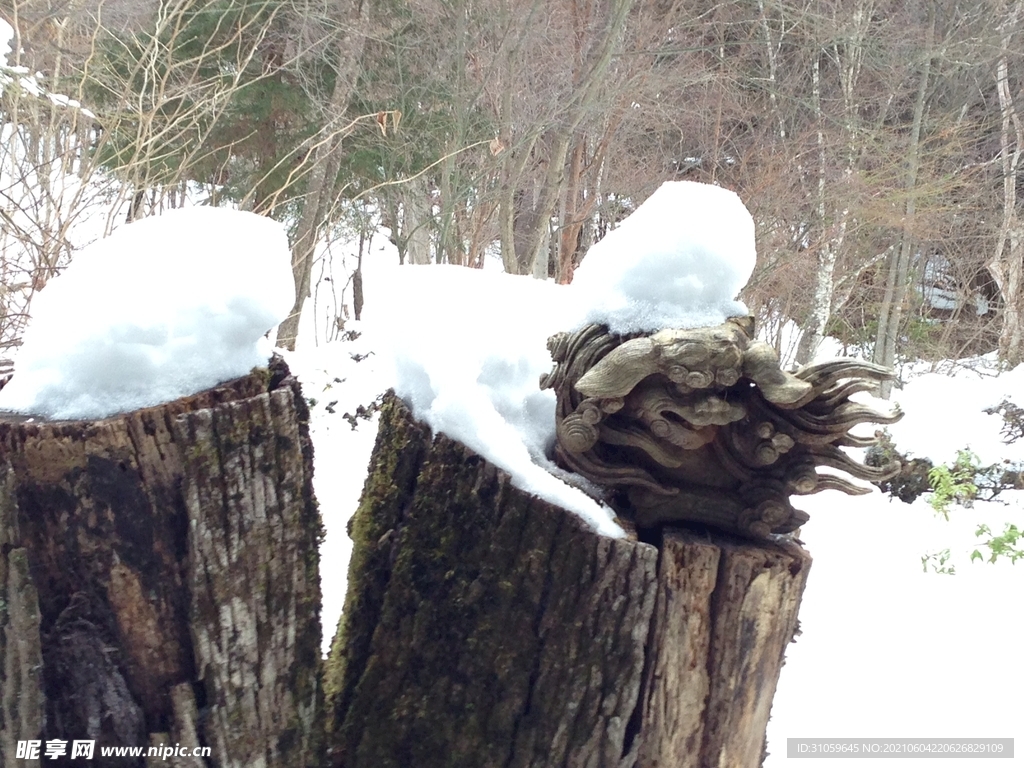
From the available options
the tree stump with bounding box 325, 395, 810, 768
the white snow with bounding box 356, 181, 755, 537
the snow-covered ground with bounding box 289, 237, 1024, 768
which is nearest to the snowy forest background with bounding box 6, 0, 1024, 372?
the snow-covered ground with bounding box 289, 237, 1024, 768

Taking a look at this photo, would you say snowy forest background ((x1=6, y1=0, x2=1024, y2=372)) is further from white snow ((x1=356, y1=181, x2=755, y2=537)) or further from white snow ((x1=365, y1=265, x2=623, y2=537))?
white snow ((x1=356, y1=181, x2=755, y2=537))

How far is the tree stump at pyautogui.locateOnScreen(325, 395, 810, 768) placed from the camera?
984mm

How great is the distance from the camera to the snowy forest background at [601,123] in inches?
159

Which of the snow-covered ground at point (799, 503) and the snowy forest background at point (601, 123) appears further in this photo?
the snowy forest background at point (601, 123)

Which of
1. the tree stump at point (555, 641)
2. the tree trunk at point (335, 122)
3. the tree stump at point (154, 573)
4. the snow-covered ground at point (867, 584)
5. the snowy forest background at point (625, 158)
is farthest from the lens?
the tree trunk at point (335, 122)

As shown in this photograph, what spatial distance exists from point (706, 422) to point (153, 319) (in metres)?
0.69

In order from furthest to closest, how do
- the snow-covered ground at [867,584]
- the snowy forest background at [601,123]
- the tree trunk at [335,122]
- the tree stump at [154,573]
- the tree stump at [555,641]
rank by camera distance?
the tree trunk at [335,122] → the snowy forest background at [601,123] → the snow-covered ground at [867,584] → the tree stump at [555,641] → the tree stump at [154,573]

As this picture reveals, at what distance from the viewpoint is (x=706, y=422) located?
970 mm

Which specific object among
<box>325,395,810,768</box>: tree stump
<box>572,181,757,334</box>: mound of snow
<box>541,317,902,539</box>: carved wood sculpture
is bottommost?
<box>325,395,810,768</box>: tree stump

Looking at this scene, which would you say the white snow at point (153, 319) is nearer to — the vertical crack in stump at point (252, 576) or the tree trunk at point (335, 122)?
the vertical crack in stump at point (252, 576)

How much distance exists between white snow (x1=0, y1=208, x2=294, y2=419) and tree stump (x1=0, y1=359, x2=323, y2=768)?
42mm

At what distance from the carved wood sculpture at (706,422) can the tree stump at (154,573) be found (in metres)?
0.39

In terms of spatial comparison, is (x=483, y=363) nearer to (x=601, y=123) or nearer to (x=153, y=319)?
(x=153, y=319)

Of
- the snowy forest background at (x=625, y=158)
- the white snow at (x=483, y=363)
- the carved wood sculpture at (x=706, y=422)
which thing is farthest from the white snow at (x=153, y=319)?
the snowy forest background at (x=625, y=158)
